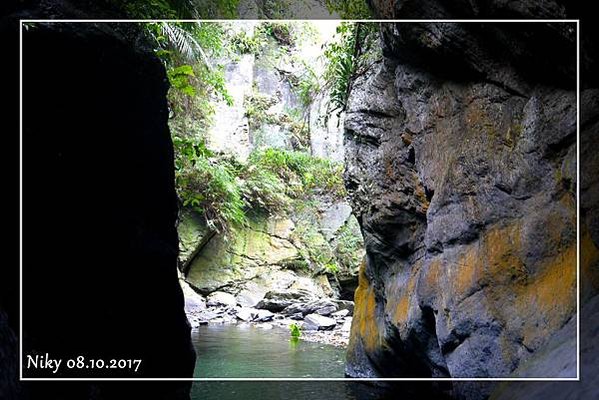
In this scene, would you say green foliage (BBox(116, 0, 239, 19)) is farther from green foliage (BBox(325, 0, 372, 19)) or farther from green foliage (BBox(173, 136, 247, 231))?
green foliage (BBox(173, 136, 247, 231))

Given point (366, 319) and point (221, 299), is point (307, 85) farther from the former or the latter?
point (366, 319)

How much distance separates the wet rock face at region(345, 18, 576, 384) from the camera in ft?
13.4

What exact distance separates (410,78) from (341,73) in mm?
2682

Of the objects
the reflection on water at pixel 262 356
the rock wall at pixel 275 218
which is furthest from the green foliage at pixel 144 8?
the rock wall at pixel 275 218

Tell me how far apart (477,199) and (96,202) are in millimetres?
3237

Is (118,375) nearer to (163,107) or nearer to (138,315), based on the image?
(138,315)

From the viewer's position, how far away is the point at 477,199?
15.9 feet

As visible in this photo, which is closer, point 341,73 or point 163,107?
point 163,107

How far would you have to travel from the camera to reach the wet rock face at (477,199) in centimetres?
408

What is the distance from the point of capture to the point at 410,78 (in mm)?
6074

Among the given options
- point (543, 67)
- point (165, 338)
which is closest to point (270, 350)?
point (165, 338)

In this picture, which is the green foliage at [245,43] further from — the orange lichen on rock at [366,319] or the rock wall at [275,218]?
the orange lichen on rock at [366,319]

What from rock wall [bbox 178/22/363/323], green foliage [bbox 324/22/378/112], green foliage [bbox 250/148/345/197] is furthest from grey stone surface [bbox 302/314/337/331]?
green foliage [bbox 250/148/345/197]

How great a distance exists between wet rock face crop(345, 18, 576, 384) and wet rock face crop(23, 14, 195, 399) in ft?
8.48
